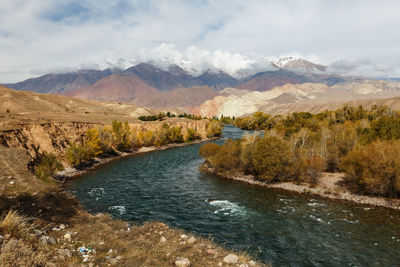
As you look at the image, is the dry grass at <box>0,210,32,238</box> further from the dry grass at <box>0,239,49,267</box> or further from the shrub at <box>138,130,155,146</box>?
the shrub at <box>138,130,155,146</box>

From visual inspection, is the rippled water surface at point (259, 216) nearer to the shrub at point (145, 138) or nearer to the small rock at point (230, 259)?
the small rock at point (230, 259)

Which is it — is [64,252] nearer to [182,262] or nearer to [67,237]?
[67,237]

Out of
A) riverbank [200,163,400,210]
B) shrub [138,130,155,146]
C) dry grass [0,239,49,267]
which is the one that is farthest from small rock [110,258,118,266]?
shrub [138,130,155,146]

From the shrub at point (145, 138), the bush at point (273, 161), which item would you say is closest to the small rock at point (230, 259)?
the bush at point (273, 161)

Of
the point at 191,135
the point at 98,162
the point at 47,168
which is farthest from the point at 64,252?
the point at 191,135

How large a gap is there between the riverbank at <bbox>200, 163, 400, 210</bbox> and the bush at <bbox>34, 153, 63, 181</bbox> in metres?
36.1

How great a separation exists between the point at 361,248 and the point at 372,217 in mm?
10353

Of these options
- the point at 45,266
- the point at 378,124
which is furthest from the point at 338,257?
the point at 378,124

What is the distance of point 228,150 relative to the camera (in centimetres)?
5884

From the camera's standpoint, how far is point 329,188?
4353 cm

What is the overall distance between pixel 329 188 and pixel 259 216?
19111 millimetres

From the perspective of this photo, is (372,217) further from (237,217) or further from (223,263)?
(223,263)

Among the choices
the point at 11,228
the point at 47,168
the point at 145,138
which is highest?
the point at 11,228

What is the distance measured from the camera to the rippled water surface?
24.3m
